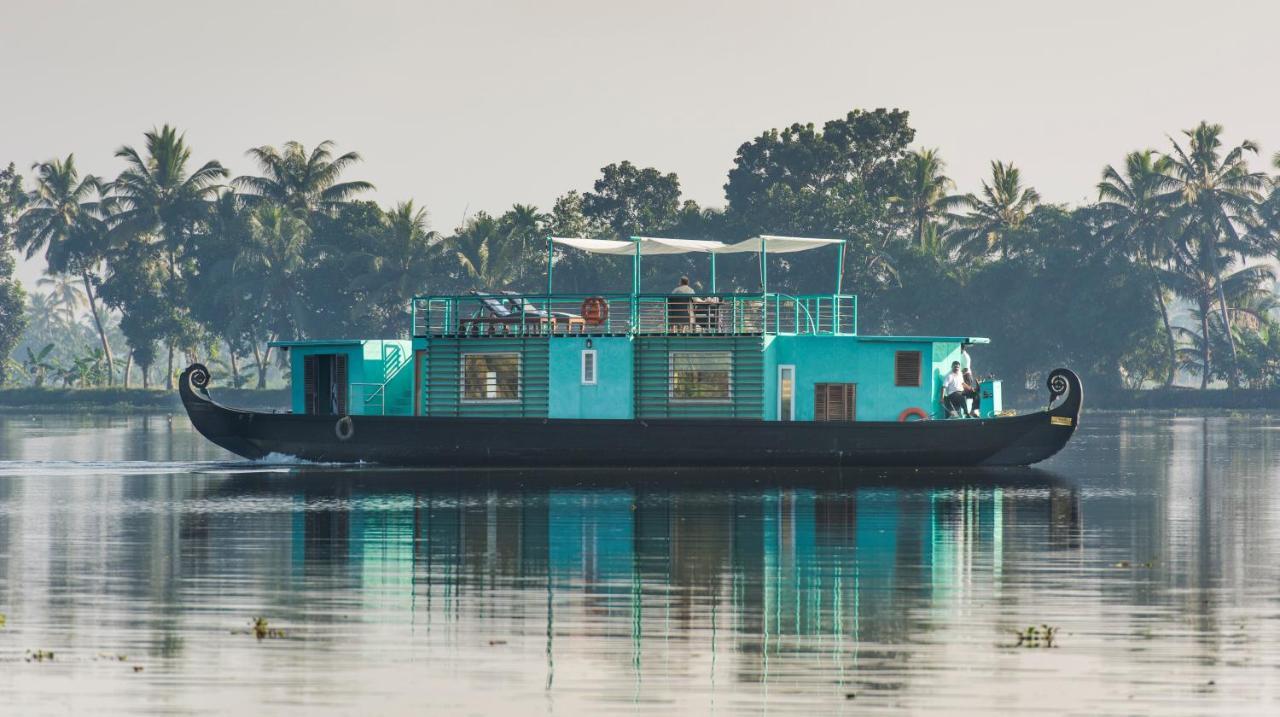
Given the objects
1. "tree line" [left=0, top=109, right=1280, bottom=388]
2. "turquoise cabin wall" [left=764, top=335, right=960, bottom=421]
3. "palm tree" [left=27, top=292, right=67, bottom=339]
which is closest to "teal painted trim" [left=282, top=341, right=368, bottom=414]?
"turquoise cabin wall" [left=764, top=335, right=960, bottom=421]

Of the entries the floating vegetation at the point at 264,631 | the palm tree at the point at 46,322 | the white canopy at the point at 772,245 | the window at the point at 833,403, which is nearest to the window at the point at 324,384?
the white canopy at the point at 772,245

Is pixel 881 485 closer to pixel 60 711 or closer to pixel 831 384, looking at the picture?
pixel 831 384

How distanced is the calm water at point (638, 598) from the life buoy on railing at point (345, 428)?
4.80 meters

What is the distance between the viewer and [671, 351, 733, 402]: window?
114 feet

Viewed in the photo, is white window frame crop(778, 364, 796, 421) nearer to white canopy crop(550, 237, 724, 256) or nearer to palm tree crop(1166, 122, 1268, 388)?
white canopy crop(550, 237, 724, 256)

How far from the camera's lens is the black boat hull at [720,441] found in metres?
34.2

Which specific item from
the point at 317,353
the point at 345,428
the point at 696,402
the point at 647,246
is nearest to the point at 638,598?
the point at 696,402

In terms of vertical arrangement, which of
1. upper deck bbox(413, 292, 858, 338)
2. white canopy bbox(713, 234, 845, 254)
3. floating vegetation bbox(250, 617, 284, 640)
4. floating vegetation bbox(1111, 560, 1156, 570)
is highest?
white canopy bbox(713, 234, 845, 254)

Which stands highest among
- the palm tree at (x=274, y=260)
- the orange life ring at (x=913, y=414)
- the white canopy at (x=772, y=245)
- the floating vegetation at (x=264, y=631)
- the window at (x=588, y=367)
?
the palm tree at (x=274, y=260)

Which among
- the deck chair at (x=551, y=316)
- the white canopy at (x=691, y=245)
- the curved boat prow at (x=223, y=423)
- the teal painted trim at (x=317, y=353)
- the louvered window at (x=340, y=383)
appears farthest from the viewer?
the curved boat prow at (x=223, y=423)

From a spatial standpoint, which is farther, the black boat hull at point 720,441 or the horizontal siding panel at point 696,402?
the horizontal siding panel at point 696,402

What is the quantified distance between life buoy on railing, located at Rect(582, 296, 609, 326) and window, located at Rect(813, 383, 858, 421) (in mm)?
4652

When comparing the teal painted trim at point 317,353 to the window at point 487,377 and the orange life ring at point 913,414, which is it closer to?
the window at point 487,377

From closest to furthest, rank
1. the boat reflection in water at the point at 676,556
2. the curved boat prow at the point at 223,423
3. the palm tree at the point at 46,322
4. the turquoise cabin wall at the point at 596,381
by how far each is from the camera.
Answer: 1. the boat reflection in water at the point at 676,556
2. the turquoise cabin wall at the point at 596,381
3. the curved boat prow at the point at 223,423
4. the palm tree at the point at 46,322
